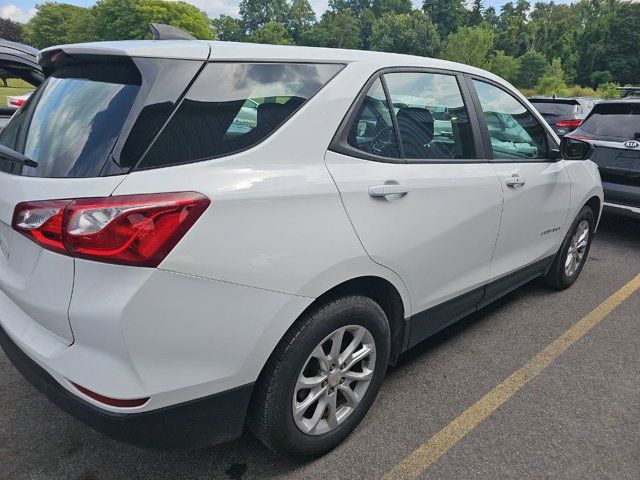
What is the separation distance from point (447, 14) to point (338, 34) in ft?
88.6

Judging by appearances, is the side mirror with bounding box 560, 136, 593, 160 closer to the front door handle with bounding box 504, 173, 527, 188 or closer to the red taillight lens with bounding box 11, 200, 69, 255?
the front door handle with bounding box 504, 173, 527, 188

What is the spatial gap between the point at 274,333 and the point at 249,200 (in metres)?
0.48

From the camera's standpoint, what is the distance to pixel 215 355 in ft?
5.01

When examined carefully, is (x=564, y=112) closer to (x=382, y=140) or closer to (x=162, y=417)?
(x=382, y=140)

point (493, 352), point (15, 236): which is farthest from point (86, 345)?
point (493, 352)

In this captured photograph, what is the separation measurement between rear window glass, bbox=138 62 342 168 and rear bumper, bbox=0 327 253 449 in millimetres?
797

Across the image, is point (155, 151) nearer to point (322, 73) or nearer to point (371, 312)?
point (322, 73)

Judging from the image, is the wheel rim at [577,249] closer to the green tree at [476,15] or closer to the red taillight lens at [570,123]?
the red taillight lens at [570,123]

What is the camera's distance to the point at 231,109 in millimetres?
1620

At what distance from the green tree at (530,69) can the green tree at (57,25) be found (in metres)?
77.2

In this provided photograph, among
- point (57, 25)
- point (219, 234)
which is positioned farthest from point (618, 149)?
point (57, 25)

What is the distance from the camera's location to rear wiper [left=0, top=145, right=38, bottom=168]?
5.41 feet

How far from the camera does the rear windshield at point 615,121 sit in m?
5.22

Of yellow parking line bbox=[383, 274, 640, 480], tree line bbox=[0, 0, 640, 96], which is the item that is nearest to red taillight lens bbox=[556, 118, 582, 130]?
yellow parking line bbox=[383, 274, 640, 480]
